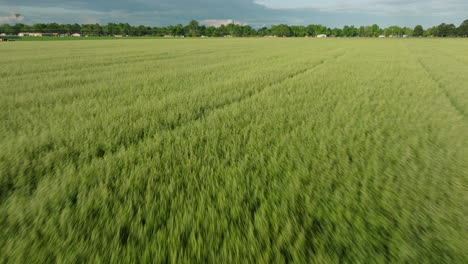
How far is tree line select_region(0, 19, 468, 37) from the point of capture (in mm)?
93938

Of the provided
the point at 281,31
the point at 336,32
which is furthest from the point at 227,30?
the point at 336,32

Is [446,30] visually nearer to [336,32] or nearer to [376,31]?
[376,31]

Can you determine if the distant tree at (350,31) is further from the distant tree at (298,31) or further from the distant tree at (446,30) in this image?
the distant tree at (446,30)

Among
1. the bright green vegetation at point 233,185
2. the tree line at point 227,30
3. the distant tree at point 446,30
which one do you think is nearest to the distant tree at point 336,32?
the tree line at point 227,30

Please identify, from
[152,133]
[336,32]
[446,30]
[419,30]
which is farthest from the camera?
[336,32]

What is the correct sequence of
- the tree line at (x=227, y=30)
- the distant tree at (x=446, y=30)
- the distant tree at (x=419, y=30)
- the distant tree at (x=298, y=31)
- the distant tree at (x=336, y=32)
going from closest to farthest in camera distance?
the tree line at (x=227, y=30) < the distant tree at (x=446, y=30) < the distant tree at (x=419, y=30) < the distant tree at (x=298, y=31) < the distant tree at (x=336, y=32)

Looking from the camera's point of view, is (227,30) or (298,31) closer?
(227,30)

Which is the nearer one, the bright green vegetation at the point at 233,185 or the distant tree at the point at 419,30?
the bright green vegetation at the point at 233,185

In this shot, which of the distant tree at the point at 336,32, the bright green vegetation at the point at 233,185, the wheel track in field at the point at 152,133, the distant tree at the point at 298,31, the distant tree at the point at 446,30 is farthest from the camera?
the distant tree at the point at 336,32

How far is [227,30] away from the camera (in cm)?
12312

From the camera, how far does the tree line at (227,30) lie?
9394 centimetres

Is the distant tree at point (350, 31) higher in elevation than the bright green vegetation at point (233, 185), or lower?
higher

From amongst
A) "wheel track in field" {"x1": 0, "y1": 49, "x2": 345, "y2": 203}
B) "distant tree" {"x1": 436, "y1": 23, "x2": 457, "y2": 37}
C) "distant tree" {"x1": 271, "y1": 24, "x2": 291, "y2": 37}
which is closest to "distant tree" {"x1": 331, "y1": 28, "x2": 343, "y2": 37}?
"distant tree" {"x1": 271, "y1": 24, "x2": 291, "y2": 37}

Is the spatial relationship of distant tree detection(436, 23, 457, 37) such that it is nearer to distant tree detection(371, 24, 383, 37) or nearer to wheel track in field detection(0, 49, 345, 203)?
distant tree detection(371, 24, 383, 37)
